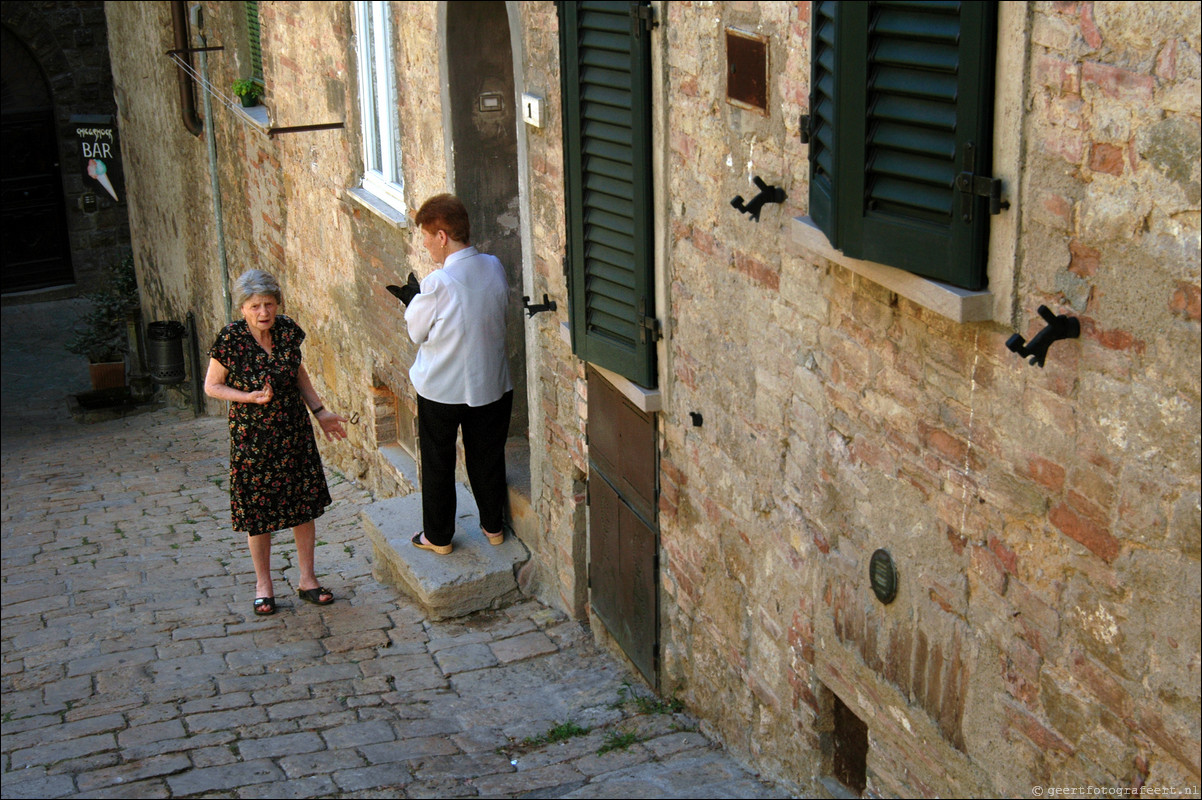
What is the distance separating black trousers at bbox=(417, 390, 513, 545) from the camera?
5.89 meters

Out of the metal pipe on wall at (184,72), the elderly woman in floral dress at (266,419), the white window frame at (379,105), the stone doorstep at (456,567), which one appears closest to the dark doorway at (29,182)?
the metal pipe on wall at (184,72)

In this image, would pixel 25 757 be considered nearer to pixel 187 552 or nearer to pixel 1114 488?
pixel 187 552

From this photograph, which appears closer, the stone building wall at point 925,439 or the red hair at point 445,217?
the stone building wall at point 925,439

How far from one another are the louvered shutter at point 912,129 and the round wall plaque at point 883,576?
2.61 ft

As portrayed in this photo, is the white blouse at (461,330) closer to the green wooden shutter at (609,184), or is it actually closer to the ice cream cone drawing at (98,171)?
the green wooden shutter at (609,184)

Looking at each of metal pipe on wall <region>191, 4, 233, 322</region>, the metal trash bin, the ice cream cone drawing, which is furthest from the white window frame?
the ice cream cone drawing

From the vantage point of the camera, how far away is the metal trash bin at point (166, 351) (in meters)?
14.5

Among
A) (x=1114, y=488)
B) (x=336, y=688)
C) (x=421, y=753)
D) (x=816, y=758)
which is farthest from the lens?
(x=336, y=688)

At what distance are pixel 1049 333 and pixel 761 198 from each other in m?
1.25

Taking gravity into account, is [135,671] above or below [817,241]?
below

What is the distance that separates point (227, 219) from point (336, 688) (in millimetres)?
7889

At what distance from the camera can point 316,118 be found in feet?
29.9

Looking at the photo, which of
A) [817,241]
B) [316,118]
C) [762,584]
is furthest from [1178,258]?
[316,118]

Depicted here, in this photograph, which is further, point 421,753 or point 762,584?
point 421,753
